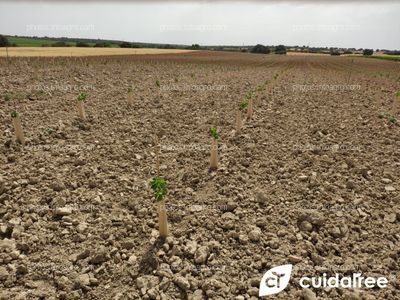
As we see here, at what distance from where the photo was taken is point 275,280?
155 inches

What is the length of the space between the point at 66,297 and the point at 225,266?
2.03 meters

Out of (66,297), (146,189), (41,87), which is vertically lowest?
(66,297)

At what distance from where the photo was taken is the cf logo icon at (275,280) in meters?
3.81

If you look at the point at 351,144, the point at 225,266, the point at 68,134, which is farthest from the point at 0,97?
the point at 351,144

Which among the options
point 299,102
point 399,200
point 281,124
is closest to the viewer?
point 399,200

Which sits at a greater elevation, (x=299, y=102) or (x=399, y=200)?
(x=299, y=102)

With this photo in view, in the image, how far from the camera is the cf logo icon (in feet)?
12.5

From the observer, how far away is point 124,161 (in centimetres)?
729

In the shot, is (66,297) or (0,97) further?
(0,97)

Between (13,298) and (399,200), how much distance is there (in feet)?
21.0

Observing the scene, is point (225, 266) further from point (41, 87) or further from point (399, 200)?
point (41, 87)

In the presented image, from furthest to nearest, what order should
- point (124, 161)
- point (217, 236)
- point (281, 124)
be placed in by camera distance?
point (281, 124)
point (124, 161)
point (217, 236)

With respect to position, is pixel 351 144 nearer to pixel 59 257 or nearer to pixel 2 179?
pixel 59 257

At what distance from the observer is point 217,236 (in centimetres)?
471
